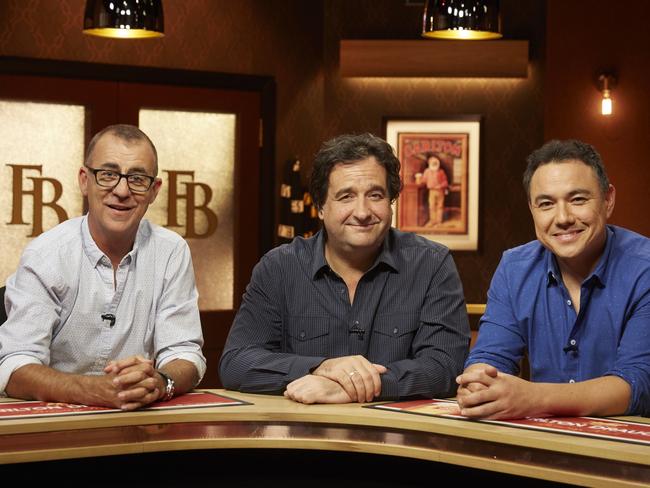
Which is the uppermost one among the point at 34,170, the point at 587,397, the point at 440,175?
the point at 440,175

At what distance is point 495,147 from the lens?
7.81 metres

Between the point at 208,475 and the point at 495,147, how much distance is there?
5716 millimetres

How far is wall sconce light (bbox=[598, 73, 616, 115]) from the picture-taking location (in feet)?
23.8

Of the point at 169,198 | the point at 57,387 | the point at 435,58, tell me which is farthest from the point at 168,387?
the point at 435,58

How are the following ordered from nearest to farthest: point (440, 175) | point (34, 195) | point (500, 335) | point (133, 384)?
1. point (133, 384)
2. point (500, 335)
3. point (34, 195)
4. point (440, 175)

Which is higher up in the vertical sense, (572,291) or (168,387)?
(572,291)

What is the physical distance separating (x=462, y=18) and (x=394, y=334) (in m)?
1.78

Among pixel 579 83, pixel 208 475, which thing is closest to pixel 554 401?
pixel 208 475

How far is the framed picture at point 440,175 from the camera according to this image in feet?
25.5

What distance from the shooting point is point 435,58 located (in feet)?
24.6

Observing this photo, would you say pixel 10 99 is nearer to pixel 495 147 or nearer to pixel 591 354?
pixel 495 147

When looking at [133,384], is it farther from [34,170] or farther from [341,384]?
[34,170]

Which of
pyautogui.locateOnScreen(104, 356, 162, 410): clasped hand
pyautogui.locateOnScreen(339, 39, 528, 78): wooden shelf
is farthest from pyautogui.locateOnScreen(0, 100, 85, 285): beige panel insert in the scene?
pyautogui.locateOnScreen(104, 356, 162, 410): clasped hand

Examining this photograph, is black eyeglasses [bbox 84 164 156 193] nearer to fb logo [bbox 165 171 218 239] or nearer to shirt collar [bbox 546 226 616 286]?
shirt collar [bbox 546 226 616 286]
